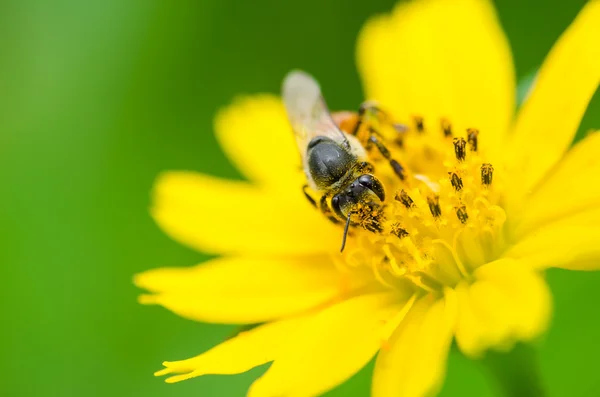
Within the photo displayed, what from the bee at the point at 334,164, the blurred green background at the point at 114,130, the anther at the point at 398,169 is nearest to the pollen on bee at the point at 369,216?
the bee at the point at 334,164

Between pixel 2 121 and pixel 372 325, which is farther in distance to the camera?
pixel 2 121

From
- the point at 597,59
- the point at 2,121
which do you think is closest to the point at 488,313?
the point at 597,59

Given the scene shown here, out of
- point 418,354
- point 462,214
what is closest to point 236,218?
point 462,214

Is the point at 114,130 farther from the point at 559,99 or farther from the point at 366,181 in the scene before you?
the point at 559,99

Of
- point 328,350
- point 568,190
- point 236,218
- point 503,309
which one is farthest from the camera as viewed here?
point 236,218

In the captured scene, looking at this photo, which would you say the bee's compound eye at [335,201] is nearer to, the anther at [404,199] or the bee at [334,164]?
the bee at [334,164]

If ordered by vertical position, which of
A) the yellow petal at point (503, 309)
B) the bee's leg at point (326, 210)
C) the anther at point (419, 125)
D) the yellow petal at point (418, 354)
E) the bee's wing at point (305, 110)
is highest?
the bee's wing at point (305, 110)

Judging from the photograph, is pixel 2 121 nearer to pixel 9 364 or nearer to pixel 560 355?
pixel 9 364

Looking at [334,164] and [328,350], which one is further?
[334,164]
